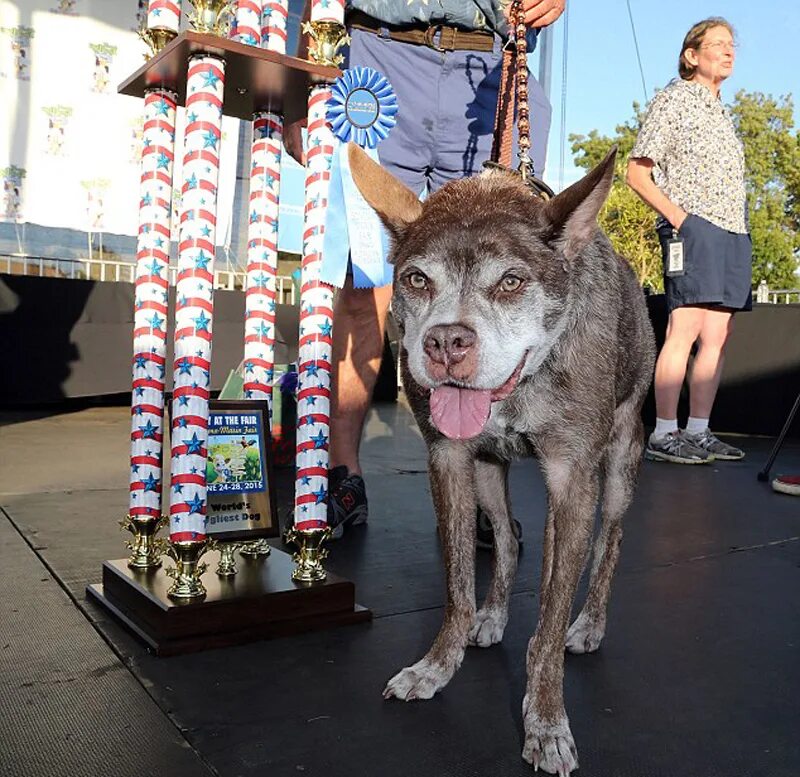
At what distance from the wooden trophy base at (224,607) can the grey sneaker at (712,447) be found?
3851 mm

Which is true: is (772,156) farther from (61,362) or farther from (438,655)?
(438,655)

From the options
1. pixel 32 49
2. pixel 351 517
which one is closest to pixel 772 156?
pixel 32 49

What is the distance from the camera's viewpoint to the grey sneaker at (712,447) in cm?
541

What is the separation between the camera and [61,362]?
7141 millimetres

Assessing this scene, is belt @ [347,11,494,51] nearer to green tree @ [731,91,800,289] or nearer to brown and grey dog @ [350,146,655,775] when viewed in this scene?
brown and grey dog @ [350,146,655,775]

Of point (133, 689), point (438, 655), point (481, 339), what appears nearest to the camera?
point (481, 339)

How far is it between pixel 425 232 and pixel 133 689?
3.73ft

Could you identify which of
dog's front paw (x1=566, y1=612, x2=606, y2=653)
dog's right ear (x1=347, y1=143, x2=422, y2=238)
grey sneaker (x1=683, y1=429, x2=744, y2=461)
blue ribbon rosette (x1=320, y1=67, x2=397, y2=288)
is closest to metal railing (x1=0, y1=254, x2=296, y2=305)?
grey sneaker (x1=683, y1=429, x2=744, y2=461)

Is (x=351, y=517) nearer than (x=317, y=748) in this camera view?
No

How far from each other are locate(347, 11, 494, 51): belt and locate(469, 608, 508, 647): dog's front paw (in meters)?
2.13

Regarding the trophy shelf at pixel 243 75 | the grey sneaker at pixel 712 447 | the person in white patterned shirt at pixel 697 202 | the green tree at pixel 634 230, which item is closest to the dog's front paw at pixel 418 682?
the trophy shelf at pixel 243 75

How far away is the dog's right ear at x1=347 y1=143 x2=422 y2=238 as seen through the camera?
182 centimetres

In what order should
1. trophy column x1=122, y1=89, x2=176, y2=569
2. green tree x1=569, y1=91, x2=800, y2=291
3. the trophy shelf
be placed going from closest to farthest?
the trophy shelf, trophy column x1=122, y1=89, x2=176, y2=569, green tree x1=569, y1=91, x2=800, y2=291

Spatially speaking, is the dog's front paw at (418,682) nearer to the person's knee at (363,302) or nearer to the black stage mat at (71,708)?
the black stage mat at (71,708)
